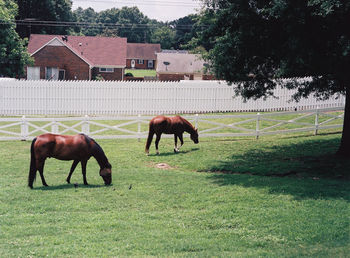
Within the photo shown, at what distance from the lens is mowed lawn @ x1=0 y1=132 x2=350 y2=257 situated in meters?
7.87

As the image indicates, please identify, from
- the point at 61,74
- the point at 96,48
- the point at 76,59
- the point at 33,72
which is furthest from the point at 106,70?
the point at 33,72

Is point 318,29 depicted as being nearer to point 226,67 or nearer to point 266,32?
point 266,32

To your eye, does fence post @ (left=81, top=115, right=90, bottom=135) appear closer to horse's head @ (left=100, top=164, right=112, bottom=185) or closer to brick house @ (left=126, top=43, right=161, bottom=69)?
horse's head @ (left=100, top=164, right=112, bottom=185)

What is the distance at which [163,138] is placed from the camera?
2133 cm

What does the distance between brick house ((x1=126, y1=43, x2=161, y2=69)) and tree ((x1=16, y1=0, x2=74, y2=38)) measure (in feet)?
82.3

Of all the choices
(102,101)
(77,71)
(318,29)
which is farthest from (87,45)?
(318,29)

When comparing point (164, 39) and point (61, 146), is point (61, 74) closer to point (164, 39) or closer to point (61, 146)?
point (61, 146)

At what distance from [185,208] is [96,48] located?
4506cm

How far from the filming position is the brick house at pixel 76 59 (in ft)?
150

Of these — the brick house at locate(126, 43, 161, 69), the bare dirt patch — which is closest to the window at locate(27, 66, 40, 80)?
the bare dirt patch

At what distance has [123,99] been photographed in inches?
1168

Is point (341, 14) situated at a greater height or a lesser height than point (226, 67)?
greater

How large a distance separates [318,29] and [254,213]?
234 inches

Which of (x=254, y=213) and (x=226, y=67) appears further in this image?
(x=226, y=67)
